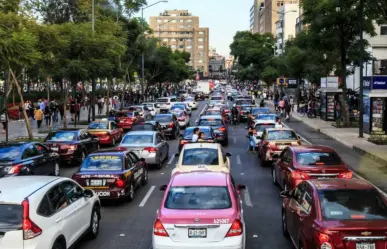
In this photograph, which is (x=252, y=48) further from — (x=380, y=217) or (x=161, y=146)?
(x=380, y=217)

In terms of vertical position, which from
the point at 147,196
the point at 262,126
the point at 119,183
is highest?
the point at 262,126

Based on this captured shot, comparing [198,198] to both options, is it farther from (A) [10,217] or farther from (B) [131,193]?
(B) [131,193]

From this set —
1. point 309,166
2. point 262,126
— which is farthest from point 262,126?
point 309,166

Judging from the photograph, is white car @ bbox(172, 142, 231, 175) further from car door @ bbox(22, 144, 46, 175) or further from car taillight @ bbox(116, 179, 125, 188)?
car door @ bbox(22, 144, 46, 175)

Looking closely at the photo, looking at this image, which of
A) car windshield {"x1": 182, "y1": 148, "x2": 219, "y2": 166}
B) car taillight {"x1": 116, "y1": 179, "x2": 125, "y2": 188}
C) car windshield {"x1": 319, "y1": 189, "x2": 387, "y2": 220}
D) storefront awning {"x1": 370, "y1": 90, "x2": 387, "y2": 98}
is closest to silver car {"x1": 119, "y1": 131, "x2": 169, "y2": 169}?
car windshield {"x1": 182, "y1": 148, "x2": 219, "y2": 166}

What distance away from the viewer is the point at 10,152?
1561 centimetres

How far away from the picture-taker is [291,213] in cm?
945

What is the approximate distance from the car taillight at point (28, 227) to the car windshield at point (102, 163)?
597 centimetres

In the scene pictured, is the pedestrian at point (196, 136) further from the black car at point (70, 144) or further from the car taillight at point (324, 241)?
the car taillight at point (324, 241)

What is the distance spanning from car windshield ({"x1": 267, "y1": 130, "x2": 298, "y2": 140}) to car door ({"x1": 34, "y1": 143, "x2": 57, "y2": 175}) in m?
7.96

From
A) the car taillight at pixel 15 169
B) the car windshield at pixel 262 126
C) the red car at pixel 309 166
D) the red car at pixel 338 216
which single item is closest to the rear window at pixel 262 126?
the car windshield at pixel 262 126

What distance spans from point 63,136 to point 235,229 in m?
14.2

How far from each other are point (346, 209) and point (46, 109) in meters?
30.6

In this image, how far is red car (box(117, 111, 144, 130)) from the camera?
35.5 m
